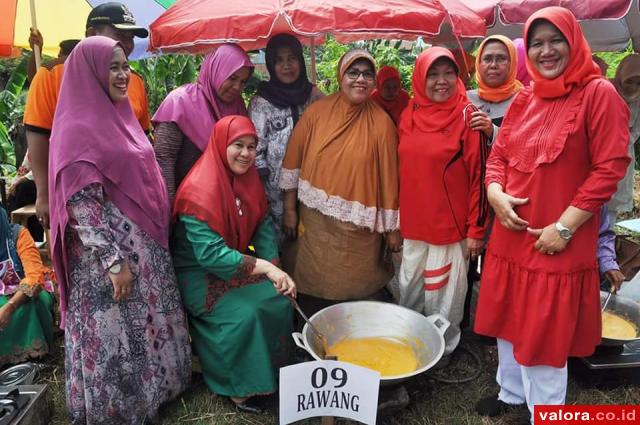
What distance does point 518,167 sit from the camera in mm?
2180

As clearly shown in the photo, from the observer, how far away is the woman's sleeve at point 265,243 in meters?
2.90

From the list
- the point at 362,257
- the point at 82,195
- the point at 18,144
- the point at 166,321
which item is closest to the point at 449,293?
the point at 362,257

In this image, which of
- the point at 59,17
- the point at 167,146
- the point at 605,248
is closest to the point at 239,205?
the point at 167,146

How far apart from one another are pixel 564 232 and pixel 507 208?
0.25 metres

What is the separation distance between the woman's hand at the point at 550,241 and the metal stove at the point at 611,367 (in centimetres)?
106

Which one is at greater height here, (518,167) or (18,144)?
(518,167)

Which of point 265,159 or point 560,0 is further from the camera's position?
point 560,0

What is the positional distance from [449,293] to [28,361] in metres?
2.55

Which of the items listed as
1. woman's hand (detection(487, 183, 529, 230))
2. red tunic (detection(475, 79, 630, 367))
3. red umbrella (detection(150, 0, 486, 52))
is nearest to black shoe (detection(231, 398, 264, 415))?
red tunic (detection(475, 79, 630, 367))

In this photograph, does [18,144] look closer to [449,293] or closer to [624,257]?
[449,293]

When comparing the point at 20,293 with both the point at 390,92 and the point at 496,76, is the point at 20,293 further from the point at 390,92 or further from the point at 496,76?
the point at 496,76

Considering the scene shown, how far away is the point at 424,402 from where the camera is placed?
274cm

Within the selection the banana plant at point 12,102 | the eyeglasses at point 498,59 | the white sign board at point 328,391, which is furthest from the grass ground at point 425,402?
the banana plant at point 12,102

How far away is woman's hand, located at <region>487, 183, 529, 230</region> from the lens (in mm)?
2145
